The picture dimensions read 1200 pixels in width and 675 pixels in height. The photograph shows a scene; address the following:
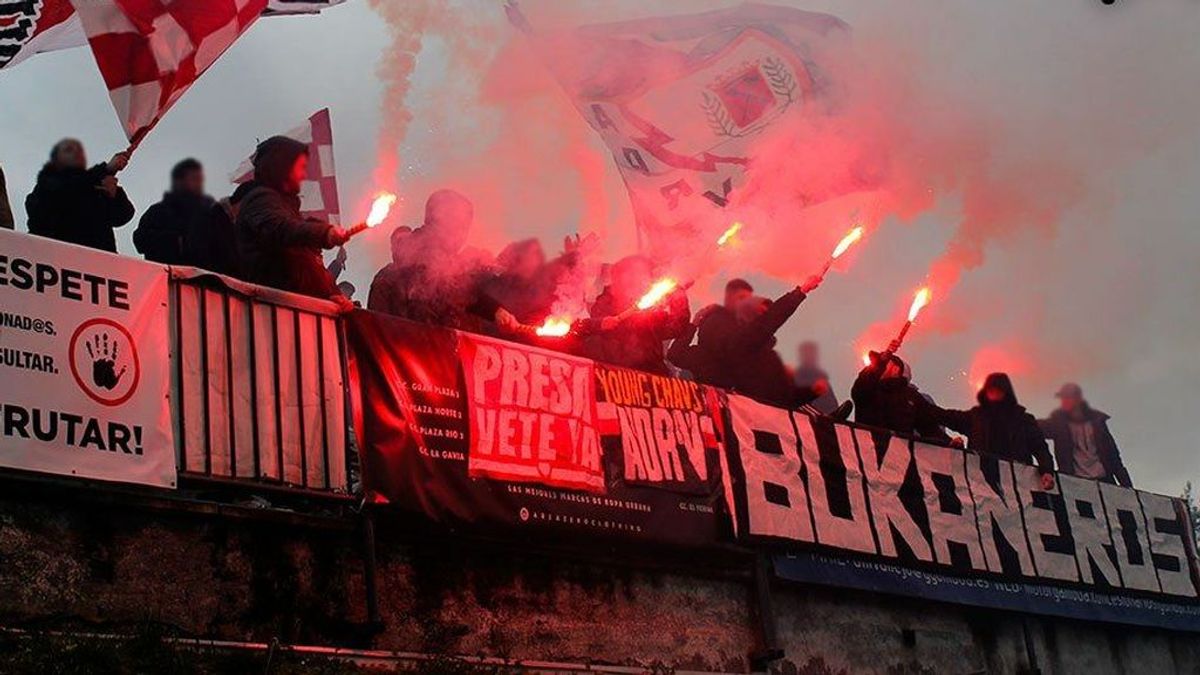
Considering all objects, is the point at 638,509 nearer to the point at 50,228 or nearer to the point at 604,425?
the point at 604,425

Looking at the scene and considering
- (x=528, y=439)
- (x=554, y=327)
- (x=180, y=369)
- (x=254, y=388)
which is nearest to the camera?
(x=180, y=369)

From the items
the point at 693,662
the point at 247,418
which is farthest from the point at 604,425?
the point at 247,418

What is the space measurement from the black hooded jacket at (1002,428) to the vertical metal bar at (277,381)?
738 cm

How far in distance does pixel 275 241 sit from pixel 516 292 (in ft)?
7.65

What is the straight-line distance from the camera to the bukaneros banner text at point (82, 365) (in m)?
8.80

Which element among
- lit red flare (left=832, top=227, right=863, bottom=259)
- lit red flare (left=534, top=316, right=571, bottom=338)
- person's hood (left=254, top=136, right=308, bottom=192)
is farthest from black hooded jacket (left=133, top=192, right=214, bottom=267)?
lit red flare (left=832, top=227, right=863, bottom=259)

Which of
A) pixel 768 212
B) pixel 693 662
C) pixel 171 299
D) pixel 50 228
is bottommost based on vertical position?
pixel 693 662

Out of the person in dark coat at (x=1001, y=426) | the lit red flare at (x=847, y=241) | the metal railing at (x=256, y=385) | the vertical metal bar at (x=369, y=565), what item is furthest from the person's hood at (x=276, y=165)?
the person in dark coat at (x=1001, y=426)

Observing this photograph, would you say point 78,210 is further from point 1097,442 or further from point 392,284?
point 1097,442

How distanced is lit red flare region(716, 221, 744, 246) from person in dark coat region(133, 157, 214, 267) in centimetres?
491

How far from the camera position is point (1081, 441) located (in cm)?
1697

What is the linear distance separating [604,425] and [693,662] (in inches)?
70.1

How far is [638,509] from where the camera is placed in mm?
11859

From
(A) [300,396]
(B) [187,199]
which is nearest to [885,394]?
(A) [300,396]
